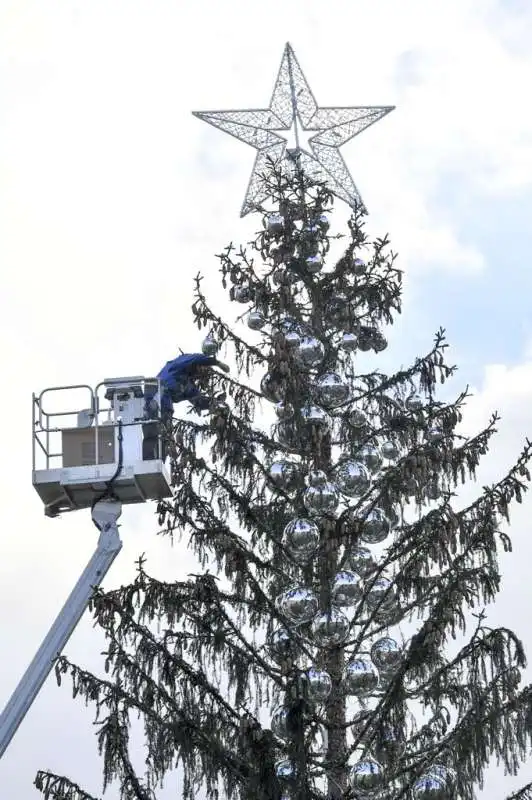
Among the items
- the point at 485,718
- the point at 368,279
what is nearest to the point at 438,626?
the point at 485,718

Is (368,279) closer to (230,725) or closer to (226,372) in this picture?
(226,372)

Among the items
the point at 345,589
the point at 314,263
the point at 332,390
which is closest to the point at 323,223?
the point at 314,263

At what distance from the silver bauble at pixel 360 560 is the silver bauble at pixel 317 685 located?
1480 mm

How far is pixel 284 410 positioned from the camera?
18375 millimetres

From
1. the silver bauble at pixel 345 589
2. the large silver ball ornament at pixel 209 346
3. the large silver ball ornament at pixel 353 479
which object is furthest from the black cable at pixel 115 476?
the silver bauble at pixel 345 589

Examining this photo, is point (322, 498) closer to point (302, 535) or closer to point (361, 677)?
point (302, 535)

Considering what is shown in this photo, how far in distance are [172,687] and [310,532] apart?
2.19 meters

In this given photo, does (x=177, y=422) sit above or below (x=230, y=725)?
above

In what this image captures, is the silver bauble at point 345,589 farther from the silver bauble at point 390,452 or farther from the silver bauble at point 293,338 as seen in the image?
the silver bauble at point 293,338

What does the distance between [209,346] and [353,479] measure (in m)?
3.04

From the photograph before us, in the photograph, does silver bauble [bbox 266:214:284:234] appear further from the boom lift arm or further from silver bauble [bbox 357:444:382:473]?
the boom lift arm

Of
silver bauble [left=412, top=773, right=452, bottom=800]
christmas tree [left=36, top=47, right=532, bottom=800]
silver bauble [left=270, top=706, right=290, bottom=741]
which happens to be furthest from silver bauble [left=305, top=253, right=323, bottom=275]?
silver bauble [left=412, top=773, right=452, bottom=800]

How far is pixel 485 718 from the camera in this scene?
53.0 feet

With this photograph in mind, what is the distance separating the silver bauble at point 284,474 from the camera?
56.4ft
